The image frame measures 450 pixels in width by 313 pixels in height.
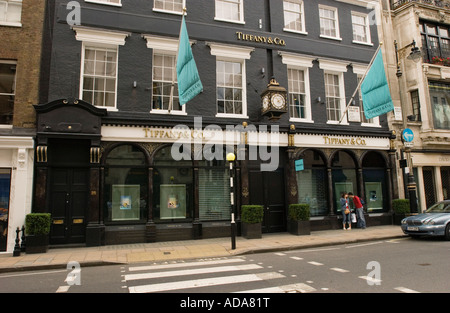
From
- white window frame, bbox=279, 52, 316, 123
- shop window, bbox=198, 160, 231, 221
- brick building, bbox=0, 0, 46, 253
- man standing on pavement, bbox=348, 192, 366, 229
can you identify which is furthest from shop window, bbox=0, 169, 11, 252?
man standing on pavement, bbox=348, 192, 366, 229

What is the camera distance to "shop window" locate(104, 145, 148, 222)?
1230cm

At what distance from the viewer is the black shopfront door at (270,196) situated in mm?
14281

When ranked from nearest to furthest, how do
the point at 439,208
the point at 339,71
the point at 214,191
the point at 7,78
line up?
Answer: the point at 7,78
the point at 439,208
the point at 214,191
the point at 339,71

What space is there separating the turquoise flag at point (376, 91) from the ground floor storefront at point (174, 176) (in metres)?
2.30

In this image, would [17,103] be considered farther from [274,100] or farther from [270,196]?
[270,196]

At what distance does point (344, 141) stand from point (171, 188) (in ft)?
30.8

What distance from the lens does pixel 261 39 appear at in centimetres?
1525

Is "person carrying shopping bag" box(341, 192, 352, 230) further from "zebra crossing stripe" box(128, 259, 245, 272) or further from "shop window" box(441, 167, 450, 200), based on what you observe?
"shop window" box(441, 167, 450, 200)

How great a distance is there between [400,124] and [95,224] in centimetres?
1712

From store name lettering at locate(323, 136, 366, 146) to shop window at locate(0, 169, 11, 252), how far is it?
1400 cm

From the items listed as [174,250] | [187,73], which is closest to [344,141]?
[187,73]

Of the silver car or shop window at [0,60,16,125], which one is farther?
shop window at [0,60,16,125]

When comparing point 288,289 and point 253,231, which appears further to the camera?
point 253,231
